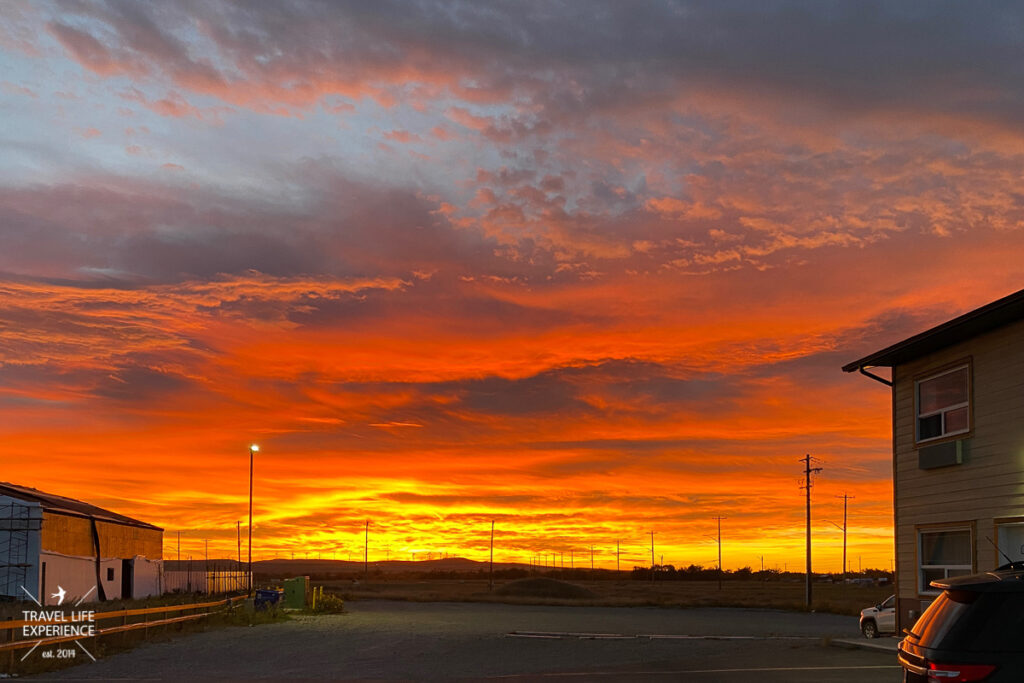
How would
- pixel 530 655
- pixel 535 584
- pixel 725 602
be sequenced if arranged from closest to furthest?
pixel 530 655
pixel 725 602
pixel 535 584

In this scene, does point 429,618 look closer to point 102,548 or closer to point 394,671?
point 102,548

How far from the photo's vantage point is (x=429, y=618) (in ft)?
155

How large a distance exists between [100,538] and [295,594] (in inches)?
576

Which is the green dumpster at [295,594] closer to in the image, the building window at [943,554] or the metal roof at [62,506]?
the metal roof at [62,506]

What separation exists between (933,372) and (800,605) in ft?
171

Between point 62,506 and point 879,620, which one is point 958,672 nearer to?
point 879,620

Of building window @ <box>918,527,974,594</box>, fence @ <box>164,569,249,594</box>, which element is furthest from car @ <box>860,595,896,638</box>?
fence @ <box>164,569,249,594</box>

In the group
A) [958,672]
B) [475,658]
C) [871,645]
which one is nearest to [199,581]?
[475,658]

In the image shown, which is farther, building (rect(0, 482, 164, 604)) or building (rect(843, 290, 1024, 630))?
building (rect(0, 482, 164, 604))

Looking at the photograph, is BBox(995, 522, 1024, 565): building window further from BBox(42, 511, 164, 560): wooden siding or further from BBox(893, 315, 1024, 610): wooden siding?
BBox(42, 511, 164, 560): wooden siding

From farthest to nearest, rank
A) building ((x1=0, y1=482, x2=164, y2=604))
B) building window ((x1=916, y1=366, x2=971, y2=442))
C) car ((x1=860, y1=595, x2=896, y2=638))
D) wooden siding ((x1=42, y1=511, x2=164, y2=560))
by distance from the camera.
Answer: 1. wooden siding ((x1=42, y1=511, x2=164, y2=560))
2. building ((x1=0, y1=482, x2=164, y2=604))
3. car ((x1=860, y1=595, x2=896, y2=638))
4. building window ((x1=916, y1=366, x2=971, y2=442))

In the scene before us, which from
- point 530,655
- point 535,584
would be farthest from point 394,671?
point 535,584

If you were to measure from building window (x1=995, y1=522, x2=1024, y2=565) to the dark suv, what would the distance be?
39.6 feet

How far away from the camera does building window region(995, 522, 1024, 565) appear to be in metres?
18.7
